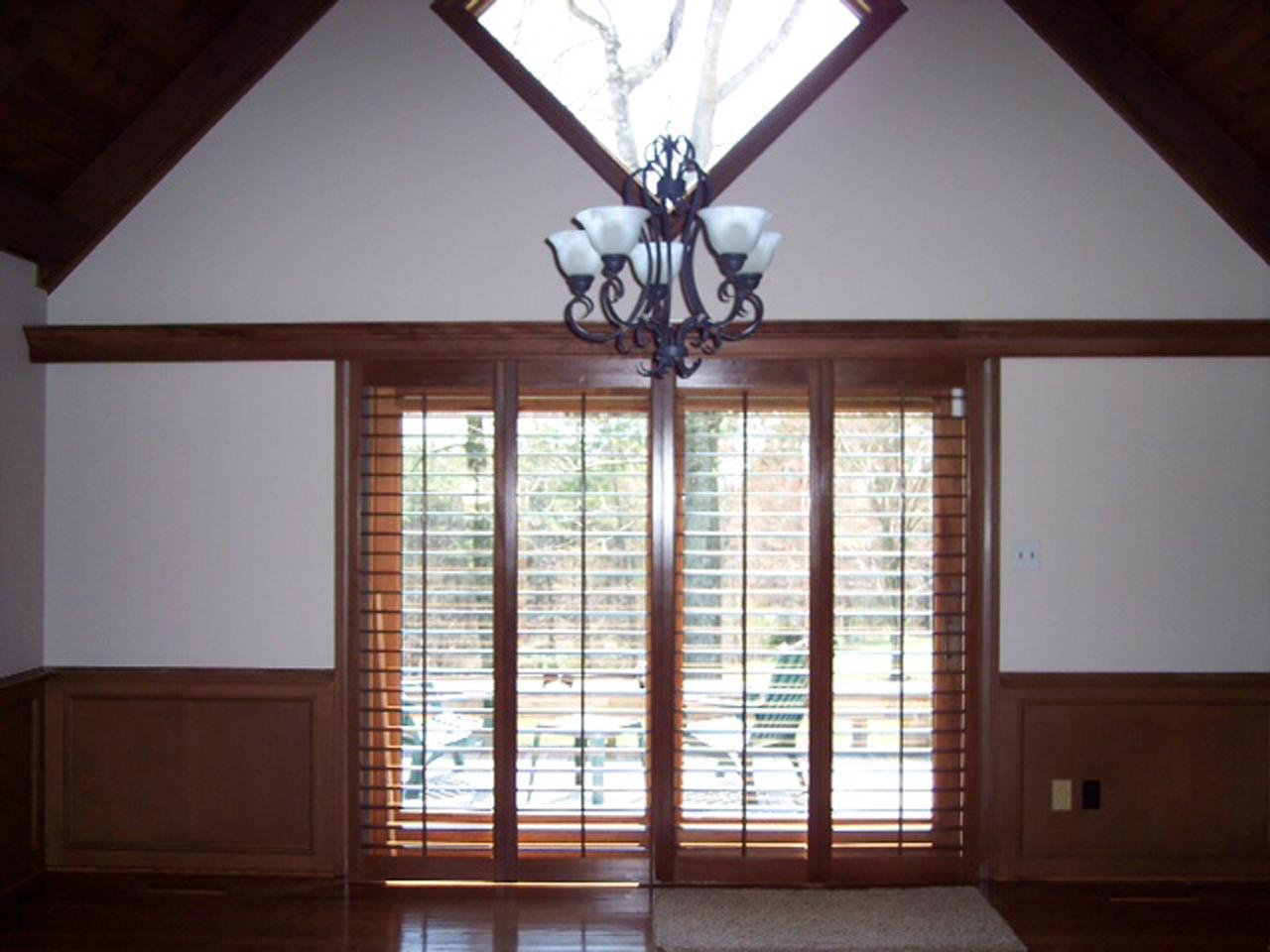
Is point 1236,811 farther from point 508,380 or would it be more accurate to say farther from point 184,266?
point 184,266

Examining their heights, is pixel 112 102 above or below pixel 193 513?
above

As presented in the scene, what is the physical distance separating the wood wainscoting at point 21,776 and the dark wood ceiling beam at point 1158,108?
4495mm

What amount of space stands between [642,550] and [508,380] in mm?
827

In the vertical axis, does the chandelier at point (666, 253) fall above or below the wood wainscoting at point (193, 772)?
above

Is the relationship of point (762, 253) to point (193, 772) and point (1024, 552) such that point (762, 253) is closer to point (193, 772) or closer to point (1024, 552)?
point (1024, 552)

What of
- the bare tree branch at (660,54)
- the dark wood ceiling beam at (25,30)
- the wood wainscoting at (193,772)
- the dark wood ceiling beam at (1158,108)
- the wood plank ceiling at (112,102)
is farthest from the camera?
the wood wainscoting at (193,772)

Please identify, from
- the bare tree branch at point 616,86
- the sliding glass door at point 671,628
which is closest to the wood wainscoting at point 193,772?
the sliding glass door at point 671,628

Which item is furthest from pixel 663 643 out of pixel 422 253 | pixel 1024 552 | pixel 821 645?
pixel 422 253

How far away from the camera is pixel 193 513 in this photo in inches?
164

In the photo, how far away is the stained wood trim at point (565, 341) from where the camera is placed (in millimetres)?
4066

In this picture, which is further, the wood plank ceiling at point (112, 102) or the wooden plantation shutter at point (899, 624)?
the wooden plantation shutter at point (899, 624)

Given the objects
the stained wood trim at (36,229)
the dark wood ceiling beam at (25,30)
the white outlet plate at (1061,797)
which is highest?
the dark wood ceiling beam at (25,30)

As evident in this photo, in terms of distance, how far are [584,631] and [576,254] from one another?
5.94 feet

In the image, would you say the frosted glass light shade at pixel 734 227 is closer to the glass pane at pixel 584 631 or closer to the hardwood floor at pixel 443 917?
the glass pane at pixel 584 631
